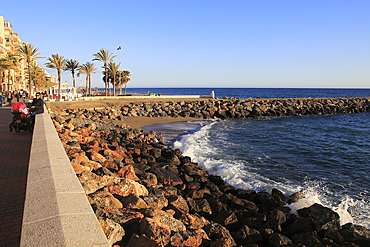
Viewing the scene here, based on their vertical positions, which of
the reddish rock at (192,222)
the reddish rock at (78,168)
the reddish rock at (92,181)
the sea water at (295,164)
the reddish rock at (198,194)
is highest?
the reddish rock at (78,168)

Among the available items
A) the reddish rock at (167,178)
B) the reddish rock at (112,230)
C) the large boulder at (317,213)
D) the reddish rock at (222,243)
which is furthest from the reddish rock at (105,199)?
the large boulder at (317,213)

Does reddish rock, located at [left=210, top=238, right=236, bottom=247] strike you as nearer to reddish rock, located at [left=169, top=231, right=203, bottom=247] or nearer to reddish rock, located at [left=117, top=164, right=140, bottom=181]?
reddish rock, located at [left=169, top=231, right=203, bottom=247]

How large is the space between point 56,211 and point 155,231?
1.33 m

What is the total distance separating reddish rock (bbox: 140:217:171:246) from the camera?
3.42 meters

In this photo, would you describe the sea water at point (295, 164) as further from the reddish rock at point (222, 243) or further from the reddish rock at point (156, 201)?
the reddish rock at point (156, 201)

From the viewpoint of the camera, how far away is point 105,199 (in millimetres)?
4512

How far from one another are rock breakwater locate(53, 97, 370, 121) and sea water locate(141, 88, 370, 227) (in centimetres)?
809

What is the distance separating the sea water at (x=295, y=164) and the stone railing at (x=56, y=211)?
19.0 ft

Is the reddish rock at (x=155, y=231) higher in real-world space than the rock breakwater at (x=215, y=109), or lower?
lower

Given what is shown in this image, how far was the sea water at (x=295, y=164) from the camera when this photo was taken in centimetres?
792

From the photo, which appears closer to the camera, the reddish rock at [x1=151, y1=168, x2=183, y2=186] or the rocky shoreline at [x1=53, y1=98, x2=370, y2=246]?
the rocky shoreline at [x1=53, y1=98, x2=370, y2=246]

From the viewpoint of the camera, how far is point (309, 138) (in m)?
19.0

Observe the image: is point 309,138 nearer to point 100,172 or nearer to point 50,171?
point 100,172

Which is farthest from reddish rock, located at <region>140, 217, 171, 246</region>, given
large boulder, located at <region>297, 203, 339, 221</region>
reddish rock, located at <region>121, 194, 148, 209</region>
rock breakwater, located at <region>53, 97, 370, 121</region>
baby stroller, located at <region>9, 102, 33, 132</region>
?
rock breakwater, located at <region>53, 97, 370, 121</region>
